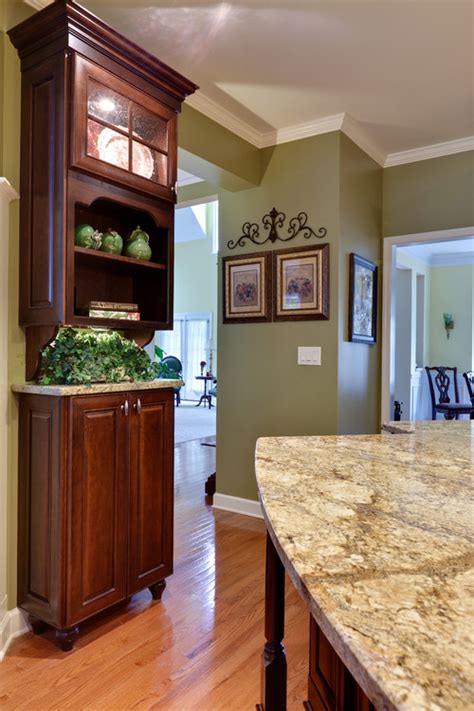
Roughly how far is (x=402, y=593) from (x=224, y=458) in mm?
3259

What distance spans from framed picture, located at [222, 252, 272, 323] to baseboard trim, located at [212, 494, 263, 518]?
1.36 meters

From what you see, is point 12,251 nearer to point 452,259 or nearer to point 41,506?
point 41,506

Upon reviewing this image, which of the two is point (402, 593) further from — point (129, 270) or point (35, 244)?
point (129, 270)

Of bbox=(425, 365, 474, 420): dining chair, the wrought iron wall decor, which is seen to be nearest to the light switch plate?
the wrought iron wall decor

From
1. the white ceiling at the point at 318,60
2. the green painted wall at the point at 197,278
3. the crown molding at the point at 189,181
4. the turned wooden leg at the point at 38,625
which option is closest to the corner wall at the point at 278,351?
the white ceiling at the point at 318,60

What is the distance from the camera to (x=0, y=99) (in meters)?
1.97

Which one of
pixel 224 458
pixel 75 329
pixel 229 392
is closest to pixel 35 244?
pixel 75 329

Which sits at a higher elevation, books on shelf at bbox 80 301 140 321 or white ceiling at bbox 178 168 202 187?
white ceiling at bbox 178 168 202 187

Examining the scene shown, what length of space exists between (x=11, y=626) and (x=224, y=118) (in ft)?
9.95

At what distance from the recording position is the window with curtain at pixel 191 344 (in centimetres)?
1144

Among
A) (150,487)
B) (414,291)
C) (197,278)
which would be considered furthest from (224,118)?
(197,278)

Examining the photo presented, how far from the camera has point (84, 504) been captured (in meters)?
1.99

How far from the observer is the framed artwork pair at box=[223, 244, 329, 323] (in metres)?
3.32

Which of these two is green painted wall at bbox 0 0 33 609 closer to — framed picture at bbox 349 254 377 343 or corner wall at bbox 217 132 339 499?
corner wall at bbox 217 132 339 499
